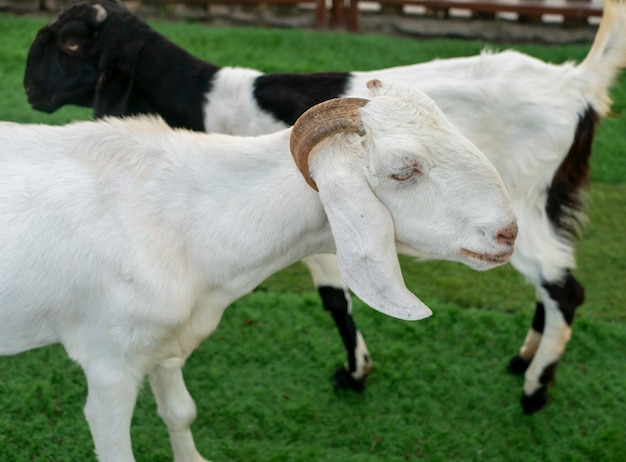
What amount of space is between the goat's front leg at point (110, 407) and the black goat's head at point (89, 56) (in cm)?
190

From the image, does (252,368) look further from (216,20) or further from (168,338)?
(216,20)

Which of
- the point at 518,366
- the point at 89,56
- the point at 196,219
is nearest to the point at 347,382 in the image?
the point at 518,366

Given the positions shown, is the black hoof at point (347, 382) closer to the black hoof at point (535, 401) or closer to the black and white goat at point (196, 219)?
the black hoof at point (535, 401)

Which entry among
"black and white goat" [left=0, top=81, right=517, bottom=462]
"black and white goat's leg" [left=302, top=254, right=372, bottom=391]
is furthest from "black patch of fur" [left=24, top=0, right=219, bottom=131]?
"black and white goat" [left=0, top=81, right=517, bottom=462]

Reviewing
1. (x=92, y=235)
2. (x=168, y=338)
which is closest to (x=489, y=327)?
(x=168, y=338)

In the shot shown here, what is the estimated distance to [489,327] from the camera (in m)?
4.49

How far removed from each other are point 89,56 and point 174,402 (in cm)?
203

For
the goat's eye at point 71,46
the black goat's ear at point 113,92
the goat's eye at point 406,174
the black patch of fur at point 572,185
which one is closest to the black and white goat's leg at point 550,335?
the black patch of fur at point 572,185

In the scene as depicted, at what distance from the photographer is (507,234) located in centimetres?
234

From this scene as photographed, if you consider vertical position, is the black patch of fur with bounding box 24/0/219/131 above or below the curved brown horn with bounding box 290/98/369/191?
below

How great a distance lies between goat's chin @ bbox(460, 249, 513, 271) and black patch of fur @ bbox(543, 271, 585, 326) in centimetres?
152

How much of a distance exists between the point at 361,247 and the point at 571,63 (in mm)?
2138

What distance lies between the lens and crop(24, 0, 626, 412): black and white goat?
3766 millimetres

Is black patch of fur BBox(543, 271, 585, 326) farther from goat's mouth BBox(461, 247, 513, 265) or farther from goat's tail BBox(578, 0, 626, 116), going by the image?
goat's mouth BBox(461, 247, 513, 265)
